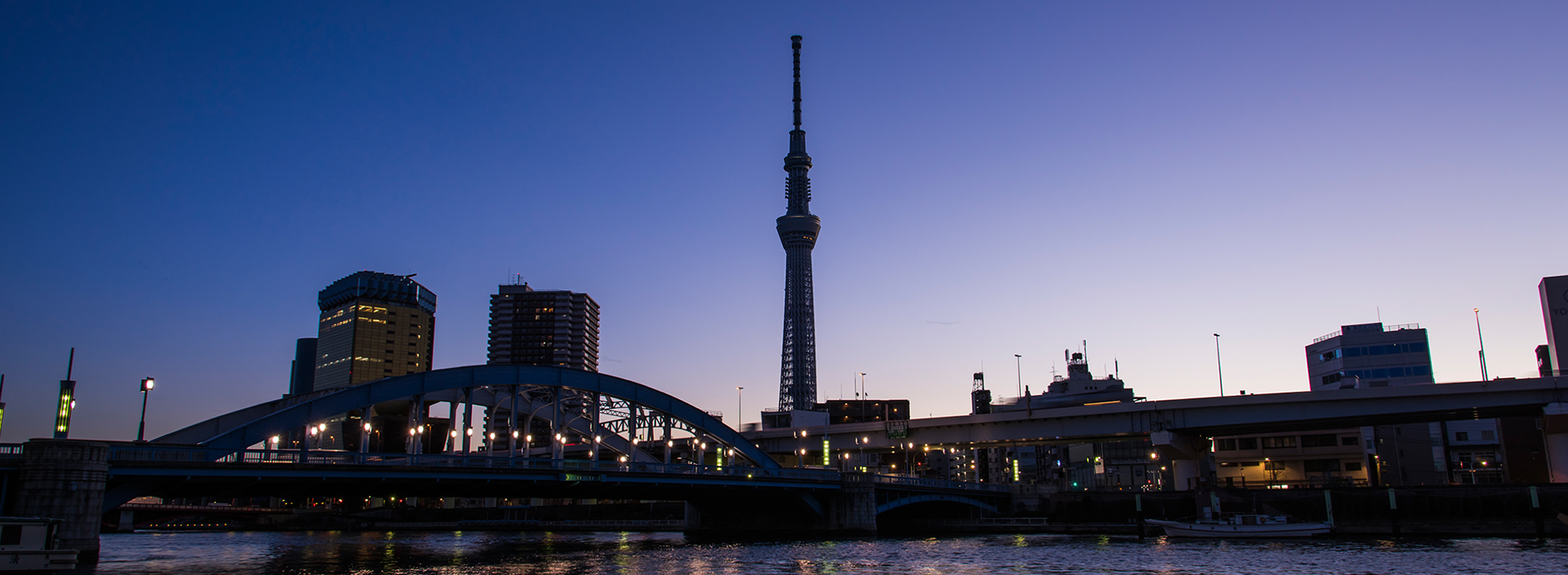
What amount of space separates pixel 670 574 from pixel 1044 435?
60215 millimetres

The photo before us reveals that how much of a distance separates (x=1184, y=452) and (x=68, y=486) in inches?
3541

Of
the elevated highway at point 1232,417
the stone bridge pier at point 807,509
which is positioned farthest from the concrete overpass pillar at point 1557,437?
the stone bridge pier at point 807,509

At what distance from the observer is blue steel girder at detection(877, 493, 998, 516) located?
303 feet

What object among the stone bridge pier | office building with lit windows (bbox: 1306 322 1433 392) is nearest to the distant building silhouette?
office building with lit windows (bbox: 1306 322 1433 392)

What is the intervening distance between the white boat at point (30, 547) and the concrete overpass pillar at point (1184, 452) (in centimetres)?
8606

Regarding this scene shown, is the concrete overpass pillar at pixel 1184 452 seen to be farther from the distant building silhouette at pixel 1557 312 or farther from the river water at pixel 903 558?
the distant building silhouette at pixel 1557 312

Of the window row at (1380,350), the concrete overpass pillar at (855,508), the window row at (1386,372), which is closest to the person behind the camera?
the concrete overpass pillar at (855,508)

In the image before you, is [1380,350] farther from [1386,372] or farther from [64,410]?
[64,410]

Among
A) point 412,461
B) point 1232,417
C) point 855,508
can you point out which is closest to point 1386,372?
point 1232,417

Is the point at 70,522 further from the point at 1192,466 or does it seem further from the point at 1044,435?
the point at 1192,466

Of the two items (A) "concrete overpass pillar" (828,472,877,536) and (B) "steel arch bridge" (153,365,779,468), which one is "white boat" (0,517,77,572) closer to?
(B) "steel arch bridge" (153,365,779,468)

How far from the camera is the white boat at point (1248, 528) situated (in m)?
76.2

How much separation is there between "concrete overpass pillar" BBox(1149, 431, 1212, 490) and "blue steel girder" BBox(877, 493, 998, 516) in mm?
18306

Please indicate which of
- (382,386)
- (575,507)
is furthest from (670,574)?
(575,507)
